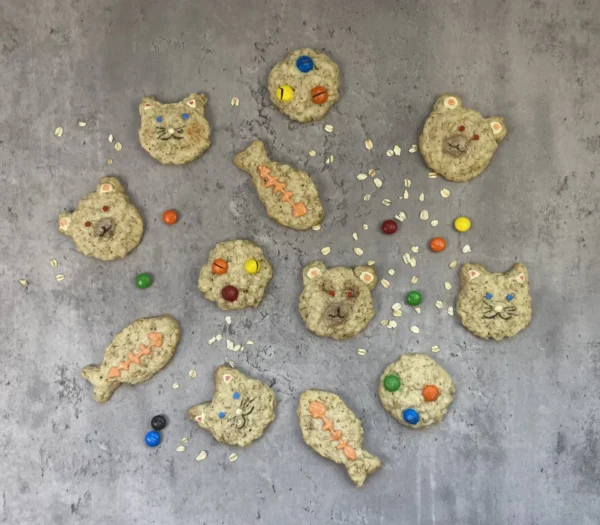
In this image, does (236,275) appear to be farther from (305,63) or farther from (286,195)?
(305,63)

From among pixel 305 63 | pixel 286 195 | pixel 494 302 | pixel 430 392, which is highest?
pixel 305 63

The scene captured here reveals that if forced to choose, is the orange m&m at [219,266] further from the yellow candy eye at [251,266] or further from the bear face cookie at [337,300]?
Result: the bear face cookie at [337,300]

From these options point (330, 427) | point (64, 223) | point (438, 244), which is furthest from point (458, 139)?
point (64, 223)

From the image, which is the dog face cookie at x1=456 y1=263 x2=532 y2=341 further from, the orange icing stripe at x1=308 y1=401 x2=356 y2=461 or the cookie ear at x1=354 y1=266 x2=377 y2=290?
the orange icing stripe at x1=308 y1=401 x2=356 y2=461

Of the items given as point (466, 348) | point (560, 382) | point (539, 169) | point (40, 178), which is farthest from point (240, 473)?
point (539, 169)

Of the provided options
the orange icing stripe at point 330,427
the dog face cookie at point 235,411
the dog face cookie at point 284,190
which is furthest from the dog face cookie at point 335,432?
the dog face cookie at point 284,190

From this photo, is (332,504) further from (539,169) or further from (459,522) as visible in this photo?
(539,169)
